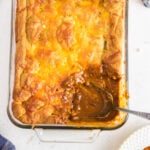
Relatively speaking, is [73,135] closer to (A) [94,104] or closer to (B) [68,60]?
(A) [94,104]

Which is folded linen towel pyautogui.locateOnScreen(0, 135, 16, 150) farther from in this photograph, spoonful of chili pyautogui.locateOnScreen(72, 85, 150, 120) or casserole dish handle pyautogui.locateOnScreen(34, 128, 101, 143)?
spoonful of chili pyautogui.locateOnScreen(72, 85, 150, 120)

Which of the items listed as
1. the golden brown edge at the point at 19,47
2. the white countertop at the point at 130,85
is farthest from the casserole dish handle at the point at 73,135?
the golden brown edge at the point at 19,47

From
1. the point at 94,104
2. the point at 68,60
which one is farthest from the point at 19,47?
the point at 94,104

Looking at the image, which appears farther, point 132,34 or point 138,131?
point 132,34

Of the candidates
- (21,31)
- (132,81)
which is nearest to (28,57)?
(21,31)

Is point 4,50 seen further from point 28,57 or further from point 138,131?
point 138,131

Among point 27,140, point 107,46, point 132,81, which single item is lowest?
point 27,140

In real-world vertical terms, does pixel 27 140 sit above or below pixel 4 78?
below
